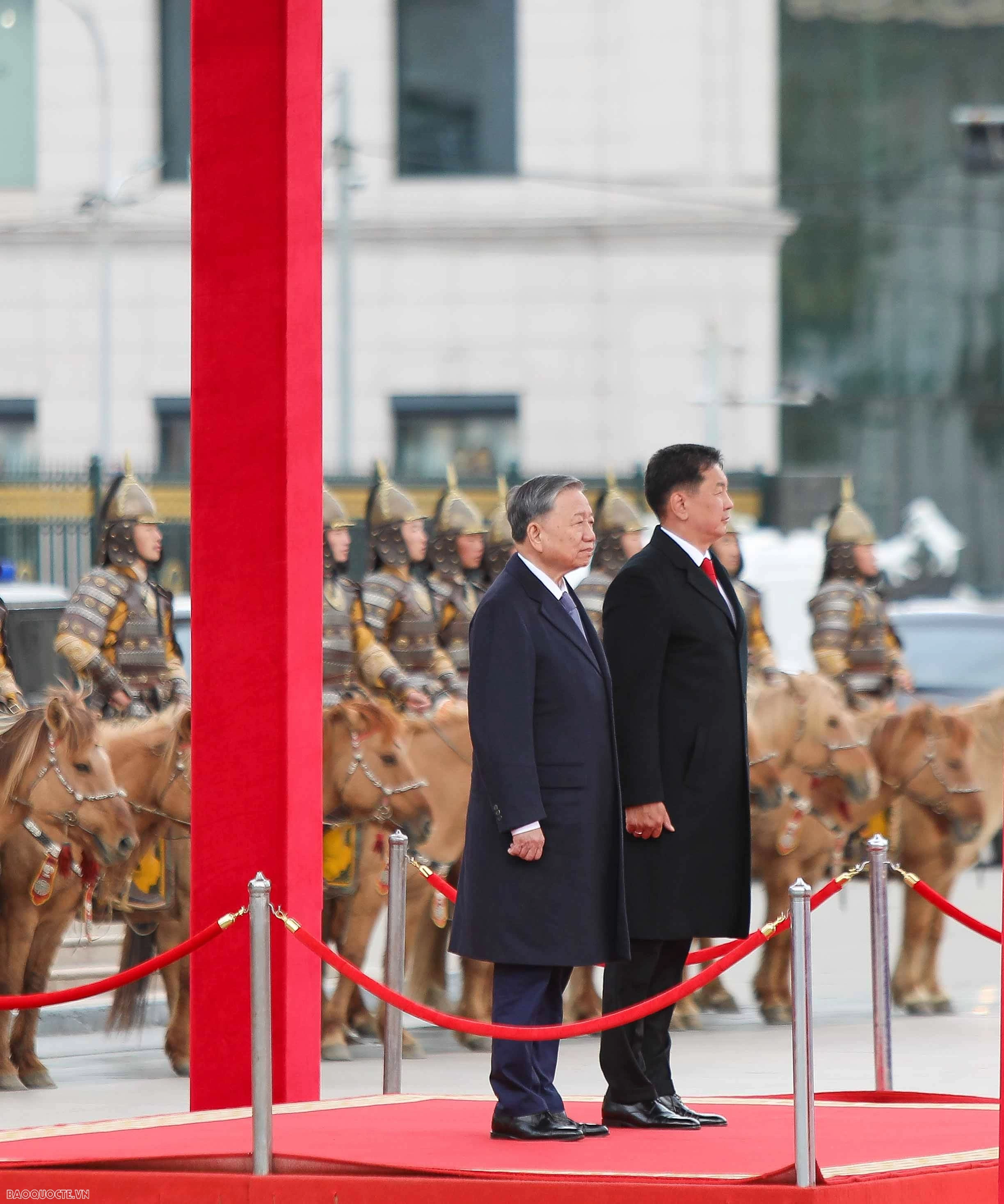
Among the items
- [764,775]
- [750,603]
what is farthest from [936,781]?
[750,603]

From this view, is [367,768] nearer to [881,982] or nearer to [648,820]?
[881,982]

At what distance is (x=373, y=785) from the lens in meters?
10.3

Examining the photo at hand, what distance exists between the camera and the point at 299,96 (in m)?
7.07

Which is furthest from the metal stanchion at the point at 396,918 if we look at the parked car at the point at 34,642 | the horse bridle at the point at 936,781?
the parked car at the point at 34,642

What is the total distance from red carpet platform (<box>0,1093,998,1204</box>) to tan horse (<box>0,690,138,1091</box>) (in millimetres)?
2499

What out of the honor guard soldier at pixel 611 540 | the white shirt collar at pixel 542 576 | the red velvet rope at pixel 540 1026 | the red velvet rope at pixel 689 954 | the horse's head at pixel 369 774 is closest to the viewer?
the red velvet rope at pixel 540 1026

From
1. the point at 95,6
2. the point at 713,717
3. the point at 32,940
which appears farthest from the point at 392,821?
the point at 95,6

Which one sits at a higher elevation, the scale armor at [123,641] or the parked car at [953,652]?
the scale armor at [123,641]

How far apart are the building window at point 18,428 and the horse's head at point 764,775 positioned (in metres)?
19.5

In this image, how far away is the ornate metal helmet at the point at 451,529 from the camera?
1265cm

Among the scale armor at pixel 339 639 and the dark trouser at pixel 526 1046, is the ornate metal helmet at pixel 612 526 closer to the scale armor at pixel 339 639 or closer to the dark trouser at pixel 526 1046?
the scale armor at pixel 339 639

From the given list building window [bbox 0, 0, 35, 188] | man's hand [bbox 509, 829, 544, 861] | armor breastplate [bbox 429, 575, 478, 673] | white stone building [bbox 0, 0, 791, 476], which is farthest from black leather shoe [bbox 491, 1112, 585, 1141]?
building window [bbox 0, 0, 35, 188]

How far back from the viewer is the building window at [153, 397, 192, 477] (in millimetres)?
29188

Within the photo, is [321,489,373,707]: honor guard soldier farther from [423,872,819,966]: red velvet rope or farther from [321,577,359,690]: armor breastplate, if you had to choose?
[423,872,819,966]: red velvet rope
